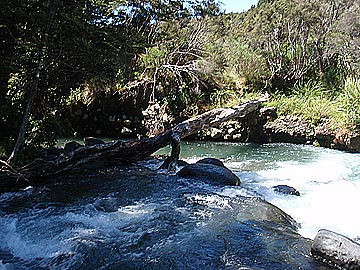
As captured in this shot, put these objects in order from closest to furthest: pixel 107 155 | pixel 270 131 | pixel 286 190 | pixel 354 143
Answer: pixel 286 190, pixel 107 155, pixel 354 143, pixel 270 131

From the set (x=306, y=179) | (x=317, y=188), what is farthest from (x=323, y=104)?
(x=317, y=188)

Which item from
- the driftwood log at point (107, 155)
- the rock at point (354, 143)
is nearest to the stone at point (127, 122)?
the driftwood log at point (107, 155)

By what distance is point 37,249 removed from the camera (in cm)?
366

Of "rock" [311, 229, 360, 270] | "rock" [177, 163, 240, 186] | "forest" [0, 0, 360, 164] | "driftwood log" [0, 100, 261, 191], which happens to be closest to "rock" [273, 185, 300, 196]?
"rock" [177, 163, 240, 186]

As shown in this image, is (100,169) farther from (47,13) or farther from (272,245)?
(272,245)

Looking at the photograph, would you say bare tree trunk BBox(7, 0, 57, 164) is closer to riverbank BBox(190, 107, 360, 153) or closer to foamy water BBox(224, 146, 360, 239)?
foamy water BBox(224, 146, 360, 239)

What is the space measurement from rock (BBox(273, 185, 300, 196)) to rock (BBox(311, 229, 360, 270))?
2.29m

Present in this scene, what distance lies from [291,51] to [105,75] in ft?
30.0

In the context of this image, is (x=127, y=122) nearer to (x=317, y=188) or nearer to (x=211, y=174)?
(x=211, y=174)

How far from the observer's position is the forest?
19.0 feet

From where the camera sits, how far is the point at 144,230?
411 centimetres

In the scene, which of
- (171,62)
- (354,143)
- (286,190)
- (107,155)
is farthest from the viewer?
(171,62)

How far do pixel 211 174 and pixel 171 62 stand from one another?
22.9ft

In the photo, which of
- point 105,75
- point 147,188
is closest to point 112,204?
point 147,188
